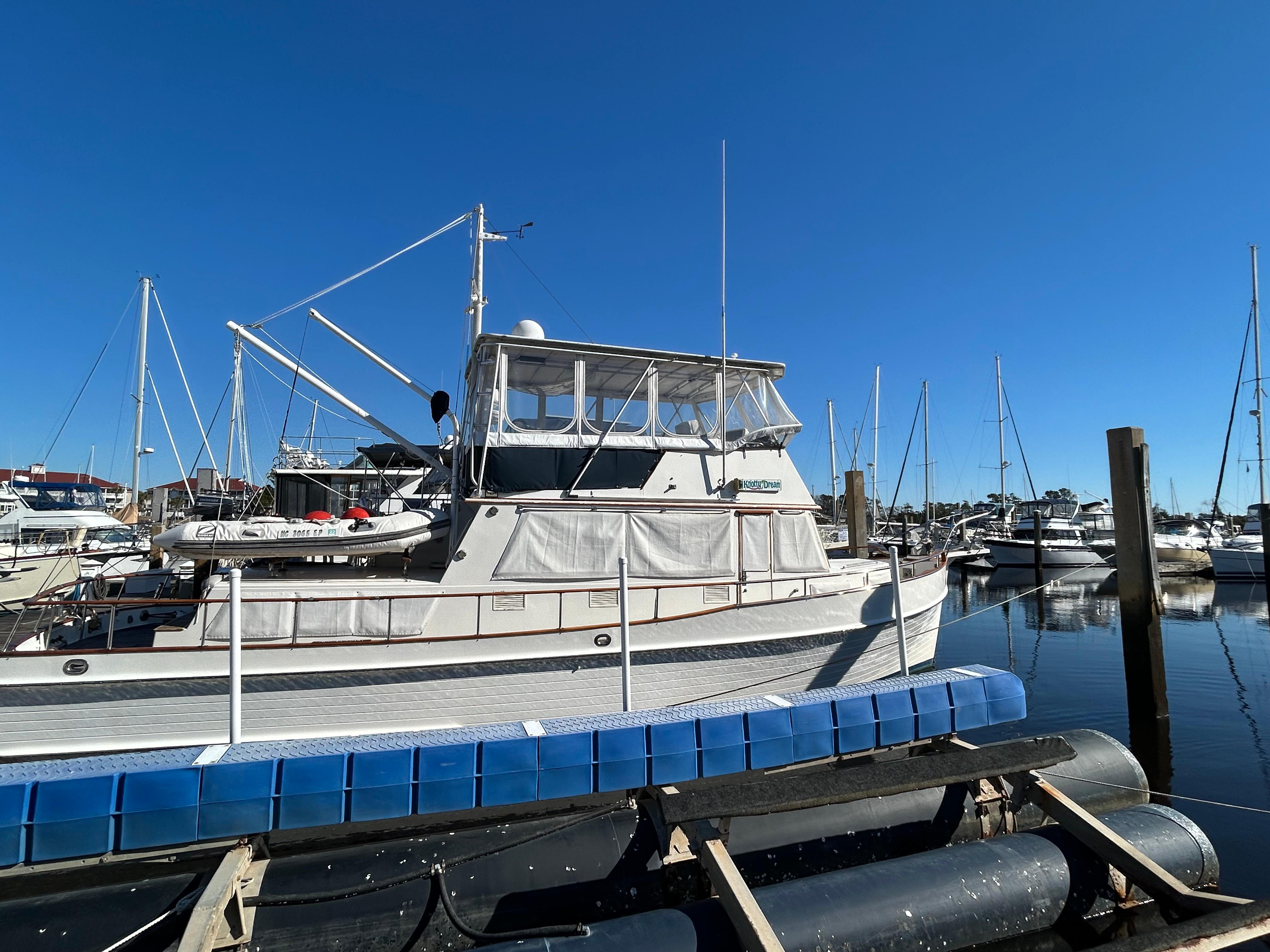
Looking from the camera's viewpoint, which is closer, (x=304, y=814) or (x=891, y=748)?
(x=304, y=814)

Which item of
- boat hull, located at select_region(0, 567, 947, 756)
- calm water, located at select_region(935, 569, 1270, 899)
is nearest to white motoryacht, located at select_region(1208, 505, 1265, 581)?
calm water, located at select_region(935, 569, 1270, 899)

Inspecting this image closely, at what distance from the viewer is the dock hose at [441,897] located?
312 cm

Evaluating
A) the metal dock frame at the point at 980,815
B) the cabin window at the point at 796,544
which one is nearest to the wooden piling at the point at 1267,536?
the cabin window at the point at 796,544

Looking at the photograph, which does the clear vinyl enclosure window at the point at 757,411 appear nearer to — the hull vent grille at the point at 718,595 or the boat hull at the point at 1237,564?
the hull vent grille at the point at 718,595

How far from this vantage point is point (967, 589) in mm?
31109

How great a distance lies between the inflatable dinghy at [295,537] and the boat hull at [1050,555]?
119 feet

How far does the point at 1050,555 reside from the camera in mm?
35406

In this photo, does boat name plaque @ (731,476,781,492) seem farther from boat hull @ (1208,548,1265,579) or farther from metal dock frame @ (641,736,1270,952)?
boat hull @ (1208,548,1265,579)

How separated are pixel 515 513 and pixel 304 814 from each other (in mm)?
5488

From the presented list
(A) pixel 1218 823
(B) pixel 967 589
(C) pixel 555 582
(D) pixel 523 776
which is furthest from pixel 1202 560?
(D) pixel 523 776

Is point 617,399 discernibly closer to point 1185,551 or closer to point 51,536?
point 51,536

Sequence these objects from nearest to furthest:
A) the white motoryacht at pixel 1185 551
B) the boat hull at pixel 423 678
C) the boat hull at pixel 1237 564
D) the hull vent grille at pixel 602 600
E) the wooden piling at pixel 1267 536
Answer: the boat hull at pixel 423 678 → the hull vent grille at pixel 602 600 → the wooden piling at pixel 1267 536 → the boat hull at pixel 1237 564 → the white motoryacht at pixel 1185 551

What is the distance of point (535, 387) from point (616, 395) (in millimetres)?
1299

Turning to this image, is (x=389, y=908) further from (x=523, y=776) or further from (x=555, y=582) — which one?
(x=555, y=582)
